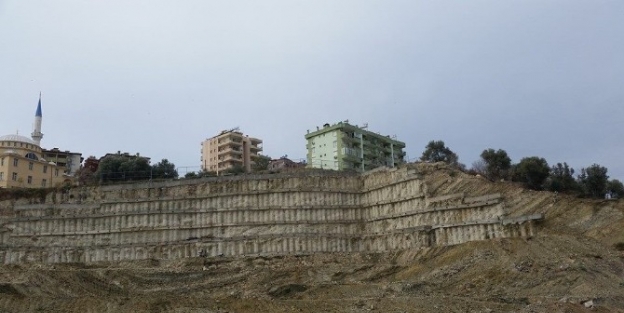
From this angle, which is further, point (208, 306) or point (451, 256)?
point (451, 256)

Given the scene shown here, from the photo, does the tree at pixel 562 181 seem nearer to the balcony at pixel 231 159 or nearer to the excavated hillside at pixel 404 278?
the excavated hillside at pixel 404 278

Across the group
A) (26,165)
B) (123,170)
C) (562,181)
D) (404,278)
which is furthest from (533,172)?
(26,165)

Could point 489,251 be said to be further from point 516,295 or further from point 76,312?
point 76,312

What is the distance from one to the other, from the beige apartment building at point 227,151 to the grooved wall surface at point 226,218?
5784 cm

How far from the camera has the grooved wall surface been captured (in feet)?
160

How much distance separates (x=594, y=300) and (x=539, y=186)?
82.4ft

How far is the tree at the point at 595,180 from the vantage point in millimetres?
57459

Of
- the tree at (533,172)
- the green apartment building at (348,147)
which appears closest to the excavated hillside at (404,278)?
the tree at (533,172)

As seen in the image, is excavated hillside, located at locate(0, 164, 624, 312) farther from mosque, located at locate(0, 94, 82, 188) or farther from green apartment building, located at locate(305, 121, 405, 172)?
green apartment building, located at locate(305, 121, 405, 172)

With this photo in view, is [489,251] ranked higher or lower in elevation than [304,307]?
higher

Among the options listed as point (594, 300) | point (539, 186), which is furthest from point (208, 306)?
point (539, 186)

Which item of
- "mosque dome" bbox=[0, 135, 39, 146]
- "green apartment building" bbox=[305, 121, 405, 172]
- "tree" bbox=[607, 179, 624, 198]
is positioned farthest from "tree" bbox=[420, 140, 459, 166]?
"mosque dome" bbox=[0, 135, 39, 146]

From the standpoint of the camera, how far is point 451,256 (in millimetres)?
41125

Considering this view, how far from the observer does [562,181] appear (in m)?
55.7
